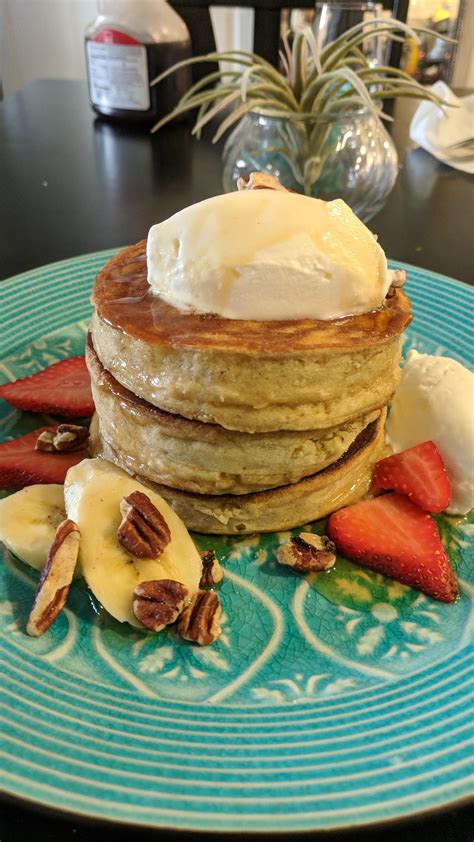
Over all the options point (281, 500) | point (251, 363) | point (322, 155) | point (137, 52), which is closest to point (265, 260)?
point (251, 363)

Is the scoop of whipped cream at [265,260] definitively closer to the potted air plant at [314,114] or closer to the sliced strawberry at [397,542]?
the sliced strawberry at [397,542]

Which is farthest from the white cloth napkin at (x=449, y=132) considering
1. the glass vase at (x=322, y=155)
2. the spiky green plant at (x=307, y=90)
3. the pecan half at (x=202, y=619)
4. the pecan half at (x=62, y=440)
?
the pecan half at (x=202, y=619)

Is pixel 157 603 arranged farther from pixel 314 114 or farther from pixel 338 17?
pixel 338 17

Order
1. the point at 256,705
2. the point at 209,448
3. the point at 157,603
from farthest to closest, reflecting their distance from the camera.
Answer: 1. the point at 209,448
2. the point at 157,603
3. the point at 256,705

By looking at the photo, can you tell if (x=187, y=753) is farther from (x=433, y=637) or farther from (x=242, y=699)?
(x=433, y=637)

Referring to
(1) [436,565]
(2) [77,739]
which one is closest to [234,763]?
(2) [77,739]

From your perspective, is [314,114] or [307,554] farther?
[314,114]
